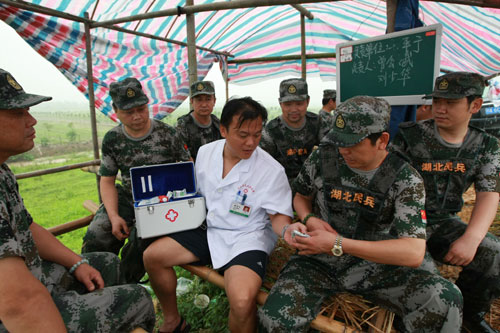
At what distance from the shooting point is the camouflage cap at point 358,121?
5.55ft

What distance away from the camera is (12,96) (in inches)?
56.9

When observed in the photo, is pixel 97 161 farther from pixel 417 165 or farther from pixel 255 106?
pixel 417 165

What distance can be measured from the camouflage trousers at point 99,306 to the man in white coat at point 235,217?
1.62ft

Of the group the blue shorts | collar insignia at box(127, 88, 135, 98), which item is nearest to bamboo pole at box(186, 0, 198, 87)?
collar insignia at box(127, 88, 135, 98)

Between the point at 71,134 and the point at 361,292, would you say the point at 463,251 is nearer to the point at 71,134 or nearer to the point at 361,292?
the point at 361,292

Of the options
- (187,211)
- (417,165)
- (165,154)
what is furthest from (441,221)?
(165,154)

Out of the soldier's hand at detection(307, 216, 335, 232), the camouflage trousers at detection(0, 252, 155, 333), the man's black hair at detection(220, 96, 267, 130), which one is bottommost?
the camouflage trousers at detection(0, 252, 155, 333)

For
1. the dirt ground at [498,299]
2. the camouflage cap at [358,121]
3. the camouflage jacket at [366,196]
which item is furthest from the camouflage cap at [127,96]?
the dirt ground at [498,299]

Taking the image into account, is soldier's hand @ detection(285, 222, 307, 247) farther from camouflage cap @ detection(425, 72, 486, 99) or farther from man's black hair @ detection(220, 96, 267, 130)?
camouflage cap @ detection(425, 72, 486, 99)

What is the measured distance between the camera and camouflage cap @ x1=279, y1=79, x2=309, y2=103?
3.70 metres

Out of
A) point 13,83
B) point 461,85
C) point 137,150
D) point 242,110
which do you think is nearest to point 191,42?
point 137,150

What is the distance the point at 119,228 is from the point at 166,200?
764 mm

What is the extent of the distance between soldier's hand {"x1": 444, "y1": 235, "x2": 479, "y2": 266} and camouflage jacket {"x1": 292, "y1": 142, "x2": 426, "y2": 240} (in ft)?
1.57

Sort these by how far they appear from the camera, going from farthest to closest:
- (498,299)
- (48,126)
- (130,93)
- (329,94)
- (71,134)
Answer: (71,134) → (48,126) → (329,94) → (130,93) → (498,299)
